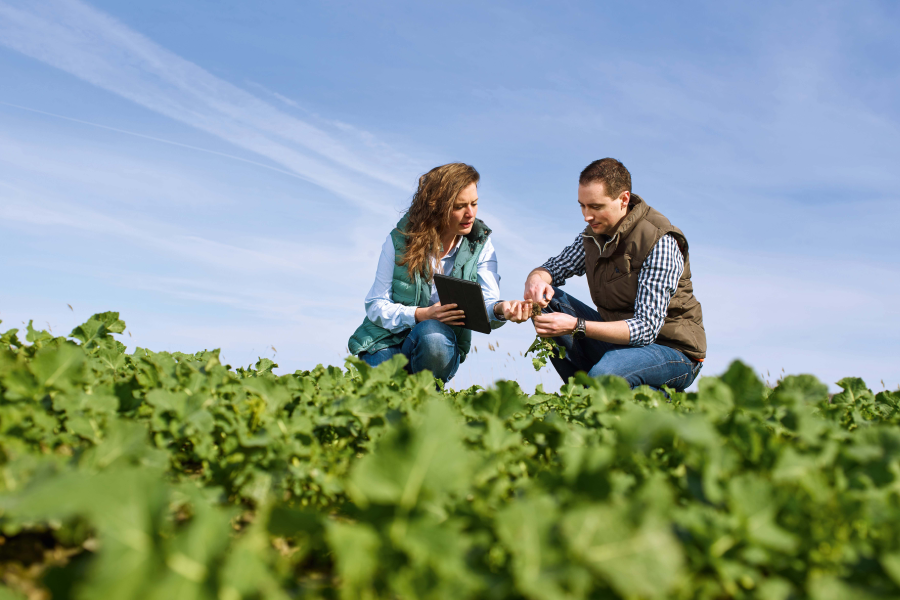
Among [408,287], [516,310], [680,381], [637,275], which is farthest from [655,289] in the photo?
[408,287]

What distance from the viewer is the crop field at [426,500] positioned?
930mm

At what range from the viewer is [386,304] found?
5707 mm

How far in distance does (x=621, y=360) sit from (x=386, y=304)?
213 centimetres

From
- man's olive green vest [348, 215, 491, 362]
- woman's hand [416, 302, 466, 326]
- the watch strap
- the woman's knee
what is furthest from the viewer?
man's olive green vest [348, 215, 491, 362]

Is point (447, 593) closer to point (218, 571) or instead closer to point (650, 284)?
point (218, 571)

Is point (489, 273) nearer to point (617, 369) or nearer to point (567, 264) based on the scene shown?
point (567, 264)

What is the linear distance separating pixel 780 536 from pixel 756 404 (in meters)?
0.62

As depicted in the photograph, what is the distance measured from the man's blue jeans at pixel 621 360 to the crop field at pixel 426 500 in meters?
2.74

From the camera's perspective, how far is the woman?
5461mm

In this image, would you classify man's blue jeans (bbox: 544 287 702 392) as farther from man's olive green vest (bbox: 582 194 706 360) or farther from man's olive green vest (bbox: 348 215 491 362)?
man's olive green vest (bbox: 348 215 491 362)

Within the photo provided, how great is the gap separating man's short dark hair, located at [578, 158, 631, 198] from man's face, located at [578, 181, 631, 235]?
0.04 meters

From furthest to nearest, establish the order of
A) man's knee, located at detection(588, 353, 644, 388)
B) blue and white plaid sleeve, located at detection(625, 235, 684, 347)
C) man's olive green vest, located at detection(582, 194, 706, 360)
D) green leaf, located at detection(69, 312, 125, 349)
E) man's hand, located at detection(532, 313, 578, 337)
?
1. man's olive green vest, located at detection(582, 194, 706, 360)
2. man's hand, located at detection(532, 313, 578, 337)
3. blue and white plaid sleeve, located at detection(625, 235, 684, 347)
4. man's knee, located at detection(588, 353, 644, 388)
5. green leaf, located at detection(69, 312, 125, 349)

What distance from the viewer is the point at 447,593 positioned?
0.95m

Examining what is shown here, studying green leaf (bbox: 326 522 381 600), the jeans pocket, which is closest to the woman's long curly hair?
the jeans pocket
